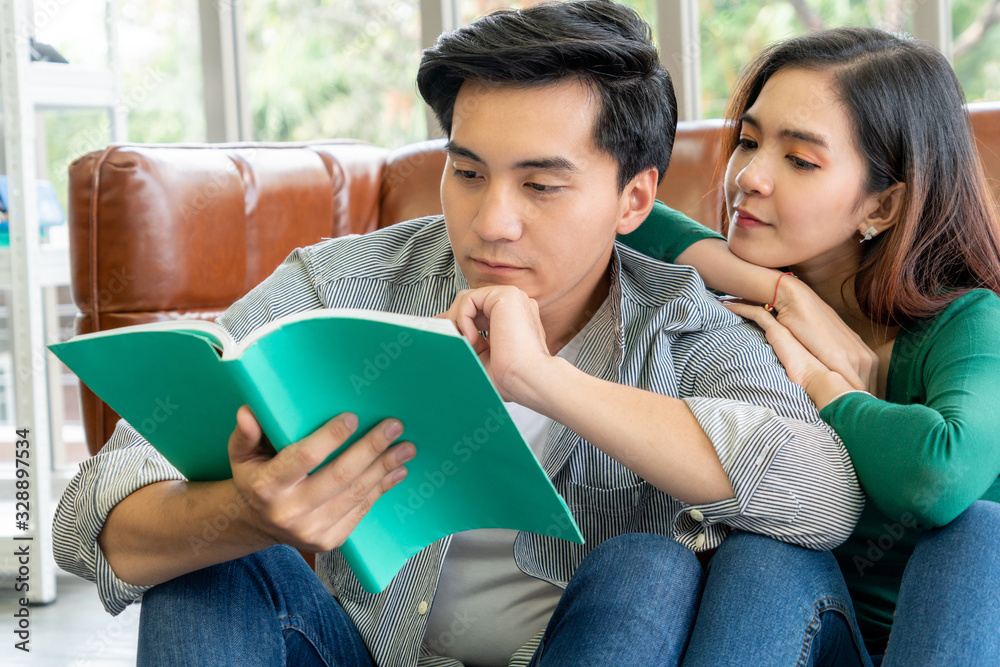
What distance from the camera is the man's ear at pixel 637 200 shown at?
4.07ft

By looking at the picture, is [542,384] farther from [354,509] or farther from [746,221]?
[746,221]

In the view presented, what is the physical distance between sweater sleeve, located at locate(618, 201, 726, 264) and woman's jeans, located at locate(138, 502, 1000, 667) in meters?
0.52

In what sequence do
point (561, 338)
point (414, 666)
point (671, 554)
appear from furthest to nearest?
point (561, 338)
point (414, 666)
point (671, 554)

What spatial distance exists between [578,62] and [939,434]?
60 centimetres

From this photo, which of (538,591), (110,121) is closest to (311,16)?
(110,121)

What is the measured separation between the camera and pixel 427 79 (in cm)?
120

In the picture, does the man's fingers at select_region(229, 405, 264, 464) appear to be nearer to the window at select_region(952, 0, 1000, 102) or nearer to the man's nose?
the man's nose

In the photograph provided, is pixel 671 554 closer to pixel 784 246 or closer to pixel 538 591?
pixel 538 591

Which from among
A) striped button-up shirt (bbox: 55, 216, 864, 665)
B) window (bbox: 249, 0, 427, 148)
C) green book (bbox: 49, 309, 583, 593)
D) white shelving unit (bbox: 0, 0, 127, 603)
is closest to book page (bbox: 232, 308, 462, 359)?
green book (bbox: 49, 309, 583, 593)

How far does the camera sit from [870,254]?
4.25 ft

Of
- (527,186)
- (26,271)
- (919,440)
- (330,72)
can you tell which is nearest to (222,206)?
(26,271)

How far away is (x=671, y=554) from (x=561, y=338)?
1.49 ft

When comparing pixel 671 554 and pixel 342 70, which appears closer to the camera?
pixel 671 554

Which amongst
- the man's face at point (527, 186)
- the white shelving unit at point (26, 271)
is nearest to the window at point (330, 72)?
the white shelving unit at point (26, 271)
